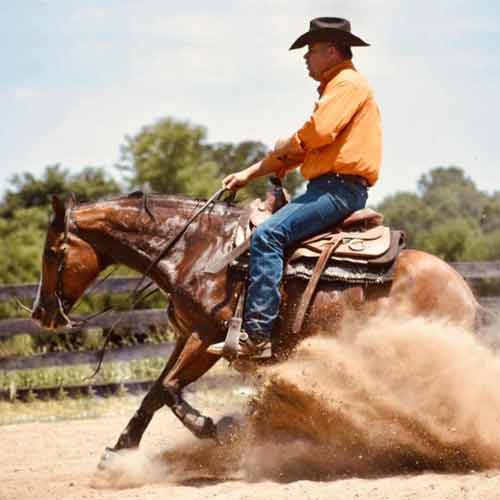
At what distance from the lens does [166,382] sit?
6.62 meters

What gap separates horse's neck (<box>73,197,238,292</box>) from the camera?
6840 millimetres

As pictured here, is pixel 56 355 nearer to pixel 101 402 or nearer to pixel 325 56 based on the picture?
pixel 101 402

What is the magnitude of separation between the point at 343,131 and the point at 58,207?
7.52ft

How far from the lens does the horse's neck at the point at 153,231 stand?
6.84 m

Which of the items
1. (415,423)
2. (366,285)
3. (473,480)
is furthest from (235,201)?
(473,480)

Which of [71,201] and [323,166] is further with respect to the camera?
[71,201]

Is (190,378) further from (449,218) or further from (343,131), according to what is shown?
(449,218)

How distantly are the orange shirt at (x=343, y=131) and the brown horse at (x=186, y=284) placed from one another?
773 millimetres

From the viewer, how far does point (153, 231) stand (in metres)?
6.96

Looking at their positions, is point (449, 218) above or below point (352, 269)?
below

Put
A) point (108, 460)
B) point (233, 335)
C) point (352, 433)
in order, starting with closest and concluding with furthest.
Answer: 1. point (233, 335)
2. point (352, 433)
3. point (108, 460)

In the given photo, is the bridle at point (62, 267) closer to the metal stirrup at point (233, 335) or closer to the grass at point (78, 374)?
the metal stirrup at point (233, 335)

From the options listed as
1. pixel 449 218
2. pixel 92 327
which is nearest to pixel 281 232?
pixel 92 327

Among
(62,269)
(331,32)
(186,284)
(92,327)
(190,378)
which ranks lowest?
(92,327)
